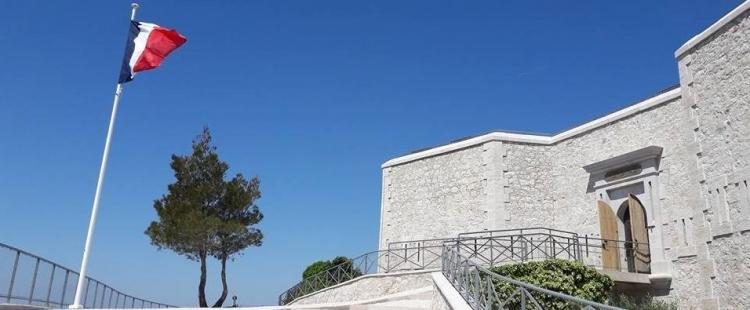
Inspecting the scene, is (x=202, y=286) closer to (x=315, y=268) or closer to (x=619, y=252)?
(x=315, y=268)

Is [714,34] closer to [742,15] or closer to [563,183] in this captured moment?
[742,15]

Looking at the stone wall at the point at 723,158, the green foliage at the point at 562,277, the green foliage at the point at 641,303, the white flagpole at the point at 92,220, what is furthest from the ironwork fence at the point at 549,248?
the white flagpole at the point at 92,220

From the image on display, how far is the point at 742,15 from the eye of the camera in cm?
1228

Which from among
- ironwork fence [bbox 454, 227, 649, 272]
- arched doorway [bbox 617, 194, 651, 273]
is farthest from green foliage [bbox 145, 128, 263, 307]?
arched doorway [bbox 617, 194, 651, 273]

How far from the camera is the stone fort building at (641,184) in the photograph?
40.2 feet

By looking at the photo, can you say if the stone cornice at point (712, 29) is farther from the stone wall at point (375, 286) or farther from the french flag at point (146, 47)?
the french flag at point (146, 47)

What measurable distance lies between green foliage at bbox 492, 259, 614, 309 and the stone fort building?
890 millimetres

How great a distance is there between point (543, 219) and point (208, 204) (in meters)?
12.1

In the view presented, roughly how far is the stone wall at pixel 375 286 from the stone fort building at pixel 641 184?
11.8ft

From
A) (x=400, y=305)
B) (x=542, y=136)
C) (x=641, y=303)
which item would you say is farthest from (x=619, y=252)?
(x=400, y=305)

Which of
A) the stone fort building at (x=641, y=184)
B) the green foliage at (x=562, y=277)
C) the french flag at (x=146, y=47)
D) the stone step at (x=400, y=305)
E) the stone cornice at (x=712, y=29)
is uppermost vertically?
the stone cornice at (x=712, y=29)

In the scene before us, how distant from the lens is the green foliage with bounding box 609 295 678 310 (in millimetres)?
13453

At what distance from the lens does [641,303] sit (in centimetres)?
1431

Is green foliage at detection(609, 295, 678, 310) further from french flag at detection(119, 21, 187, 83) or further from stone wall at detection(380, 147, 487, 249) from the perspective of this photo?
french flag at detection(119, 21, 187, 83)
